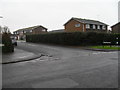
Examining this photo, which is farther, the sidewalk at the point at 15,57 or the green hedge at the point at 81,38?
the green hedge at the point at 81,38

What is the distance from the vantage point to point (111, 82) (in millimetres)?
4590

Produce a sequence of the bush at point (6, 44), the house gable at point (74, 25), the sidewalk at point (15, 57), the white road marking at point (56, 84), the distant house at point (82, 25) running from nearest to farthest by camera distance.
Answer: the white road marking at point (56, 84) < the sidewalk at point (15, 57) < the bush at point (6, 44) < the distant house at point (82, 25) < the house gable at point (74, 25)

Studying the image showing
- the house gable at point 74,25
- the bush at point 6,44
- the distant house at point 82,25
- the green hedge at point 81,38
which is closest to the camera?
the bush at point 6,44

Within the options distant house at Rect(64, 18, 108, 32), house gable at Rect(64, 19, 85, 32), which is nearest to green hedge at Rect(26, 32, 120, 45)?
distant house at Rect(64, 18, 108, 32)

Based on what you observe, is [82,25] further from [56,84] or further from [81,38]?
[56,84]

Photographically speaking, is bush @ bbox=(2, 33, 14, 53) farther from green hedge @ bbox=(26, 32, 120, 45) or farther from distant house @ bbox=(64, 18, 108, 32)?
distant house @ bbox=(64, 18, 108, 32)

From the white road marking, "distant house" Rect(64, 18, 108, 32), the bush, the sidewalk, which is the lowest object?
the white road marking

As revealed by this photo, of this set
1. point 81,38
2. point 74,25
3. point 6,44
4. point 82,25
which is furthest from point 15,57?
point 74,25

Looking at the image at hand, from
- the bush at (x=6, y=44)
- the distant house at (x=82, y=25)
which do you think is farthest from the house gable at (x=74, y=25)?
the bush at (x=6, y=44)

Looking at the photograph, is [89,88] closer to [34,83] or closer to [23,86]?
[34,83]

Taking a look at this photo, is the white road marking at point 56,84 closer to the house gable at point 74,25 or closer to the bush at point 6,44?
the bush at point 6,44

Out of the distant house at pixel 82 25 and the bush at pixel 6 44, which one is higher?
the distant house at pixel 82 25

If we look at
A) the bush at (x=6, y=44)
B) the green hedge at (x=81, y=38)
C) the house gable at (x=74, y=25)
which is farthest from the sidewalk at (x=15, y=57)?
the house gable at (x=74, y=25)

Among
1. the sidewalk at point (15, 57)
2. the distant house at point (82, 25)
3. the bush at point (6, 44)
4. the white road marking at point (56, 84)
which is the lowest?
the white road marking at point (56, 84)
